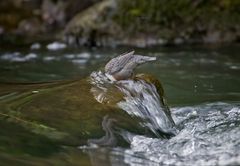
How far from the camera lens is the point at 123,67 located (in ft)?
17.4

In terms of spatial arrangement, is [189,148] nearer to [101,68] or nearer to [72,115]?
[72,115]

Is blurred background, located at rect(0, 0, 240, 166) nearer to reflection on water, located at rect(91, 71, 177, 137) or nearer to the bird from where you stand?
reflection on water, located at rect(91, 71, 177, 137)

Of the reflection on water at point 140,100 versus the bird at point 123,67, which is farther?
the bird at point 123,67

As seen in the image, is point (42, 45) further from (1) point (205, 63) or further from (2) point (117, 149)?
(2) point (117, 149)

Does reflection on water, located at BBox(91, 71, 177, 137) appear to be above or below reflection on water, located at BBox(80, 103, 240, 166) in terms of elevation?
above

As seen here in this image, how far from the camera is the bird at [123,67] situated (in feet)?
17.3

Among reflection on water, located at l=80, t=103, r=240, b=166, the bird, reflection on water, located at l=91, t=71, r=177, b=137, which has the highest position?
the bird

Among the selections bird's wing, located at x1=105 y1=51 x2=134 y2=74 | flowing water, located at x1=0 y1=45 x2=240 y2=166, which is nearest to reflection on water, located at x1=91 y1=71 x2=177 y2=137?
flowing water, located at x1=0 y1=45 x2=240 y2=166

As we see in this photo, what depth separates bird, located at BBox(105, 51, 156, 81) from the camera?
5285mm

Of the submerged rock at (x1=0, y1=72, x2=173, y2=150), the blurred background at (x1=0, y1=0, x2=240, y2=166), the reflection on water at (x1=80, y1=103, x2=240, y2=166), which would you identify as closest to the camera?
the reflection on water at (x1=80, y1=103, x2=240, y2=166)

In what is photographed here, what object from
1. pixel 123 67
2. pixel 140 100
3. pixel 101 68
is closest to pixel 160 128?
pixel 140 100

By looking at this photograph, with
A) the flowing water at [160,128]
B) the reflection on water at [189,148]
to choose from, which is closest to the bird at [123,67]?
the flowing water at [160,128]

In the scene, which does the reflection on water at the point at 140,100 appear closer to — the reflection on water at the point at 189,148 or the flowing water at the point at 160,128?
the flowing water at the point at 160,128

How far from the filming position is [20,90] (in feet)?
18.5
